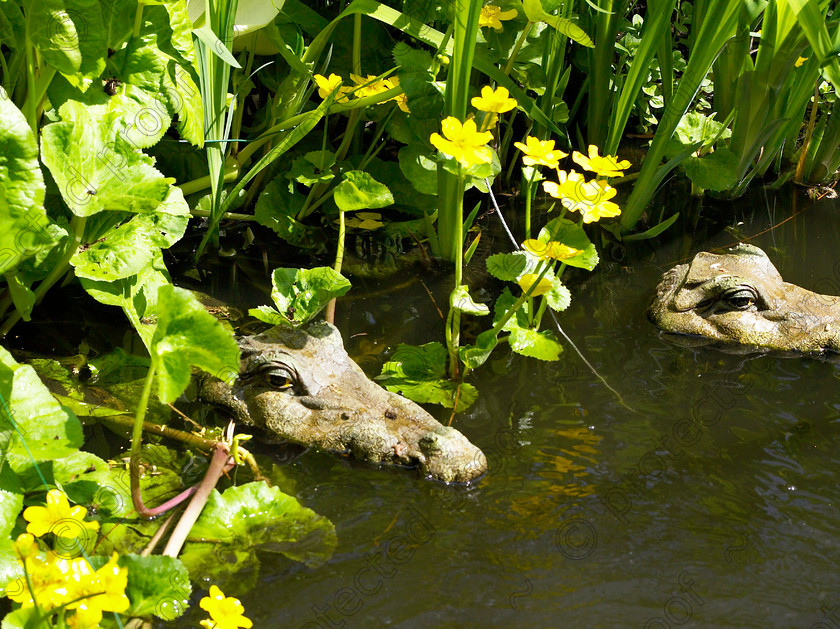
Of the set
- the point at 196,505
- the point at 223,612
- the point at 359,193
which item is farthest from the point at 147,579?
the point at 359,193

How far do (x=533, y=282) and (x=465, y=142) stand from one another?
0.69 meters

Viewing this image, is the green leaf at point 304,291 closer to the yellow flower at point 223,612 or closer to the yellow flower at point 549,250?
the yellow flower at point 549,250

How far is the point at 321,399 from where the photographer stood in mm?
3346

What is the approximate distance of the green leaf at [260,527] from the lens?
262 centimetres

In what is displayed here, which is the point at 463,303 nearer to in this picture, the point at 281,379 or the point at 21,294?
the point at 281,379

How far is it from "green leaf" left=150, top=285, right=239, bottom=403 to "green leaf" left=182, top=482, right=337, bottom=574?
0.64 meters

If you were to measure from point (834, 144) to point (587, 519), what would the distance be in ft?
12.5

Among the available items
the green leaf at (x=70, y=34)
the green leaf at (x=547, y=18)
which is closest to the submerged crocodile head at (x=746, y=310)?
the green leaf at (x=547, y=18)

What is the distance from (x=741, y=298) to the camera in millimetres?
4250

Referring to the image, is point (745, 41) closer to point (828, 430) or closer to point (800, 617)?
point (828, 430)

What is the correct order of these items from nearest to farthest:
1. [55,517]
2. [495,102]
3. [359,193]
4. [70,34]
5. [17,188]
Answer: [55,517], [17,188], [70,34], [495,102], [359,193]

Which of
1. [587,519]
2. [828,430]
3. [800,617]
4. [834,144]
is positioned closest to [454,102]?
[587,519]

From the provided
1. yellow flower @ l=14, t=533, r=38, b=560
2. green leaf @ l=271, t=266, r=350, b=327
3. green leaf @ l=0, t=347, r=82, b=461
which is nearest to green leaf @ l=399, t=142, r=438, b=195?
green leaf @ l=271, t=266, r=350, b=327

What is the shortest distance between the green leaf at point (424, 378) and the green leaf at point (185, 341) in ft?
4.62
